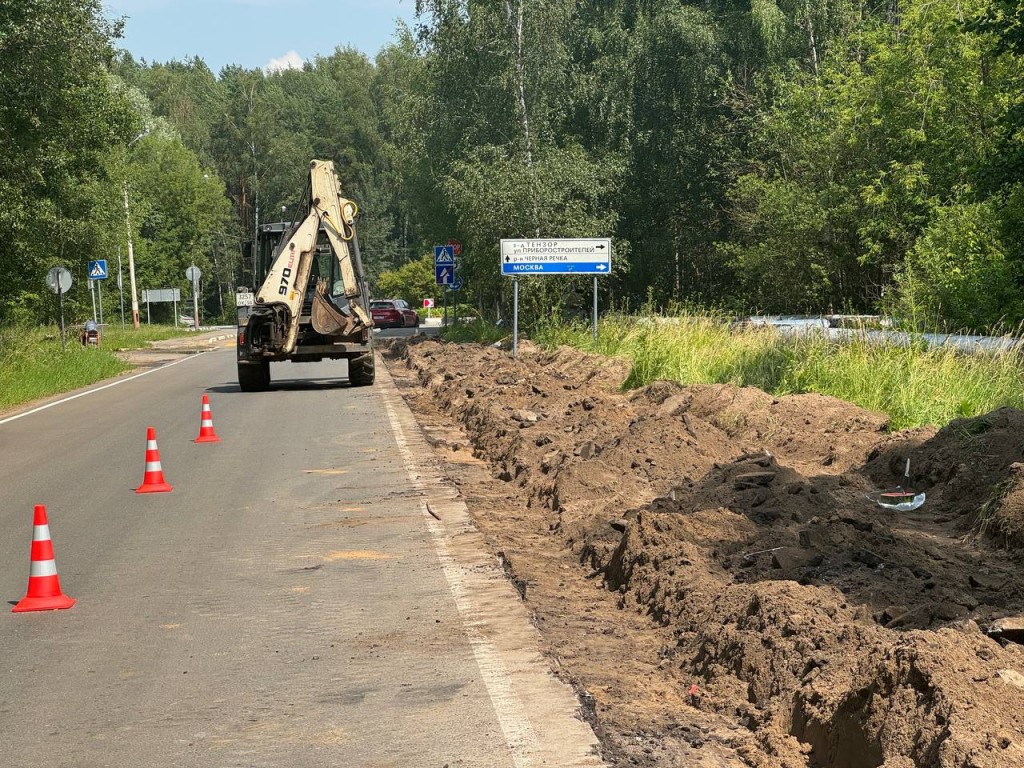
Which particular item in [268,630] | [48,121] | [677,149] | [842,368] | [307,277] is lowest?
[268,630]

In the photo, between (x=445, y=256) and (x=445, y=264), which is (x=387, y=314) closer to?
(x=445, y=264)

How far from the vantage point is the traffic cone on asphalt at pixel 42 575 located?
310 inches

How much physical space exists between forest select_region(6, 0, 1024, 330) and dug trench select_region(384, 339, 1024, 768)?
883 centimetres

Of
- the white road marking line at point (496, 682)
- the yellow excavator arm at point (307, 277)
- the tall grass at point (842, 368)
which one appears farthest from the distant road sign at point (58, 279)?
the white road marking line at point (496, 682)

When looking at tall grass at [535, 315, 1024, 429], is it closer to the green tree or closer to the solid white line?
the solid white line

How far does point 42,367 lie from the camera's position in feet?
97.7

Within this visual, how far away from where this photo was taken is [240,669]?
641 centimetres

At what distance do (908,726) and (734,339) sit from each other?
16.7 metres

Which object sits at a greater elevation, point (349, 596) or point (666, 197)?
point (666, 197)

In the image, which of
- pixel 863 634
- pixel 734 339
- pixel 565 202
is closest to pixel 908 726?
pixel 863 634

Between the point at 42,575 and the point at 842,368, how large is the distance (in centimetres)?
1023

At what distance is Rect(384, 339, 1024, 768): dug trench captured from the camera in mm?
4945

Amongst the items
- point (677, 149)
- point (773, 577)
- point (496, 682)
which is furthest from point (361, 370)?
point (677, 149)

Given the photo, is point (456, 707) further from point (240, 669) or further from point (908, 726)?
point (908, 726)
